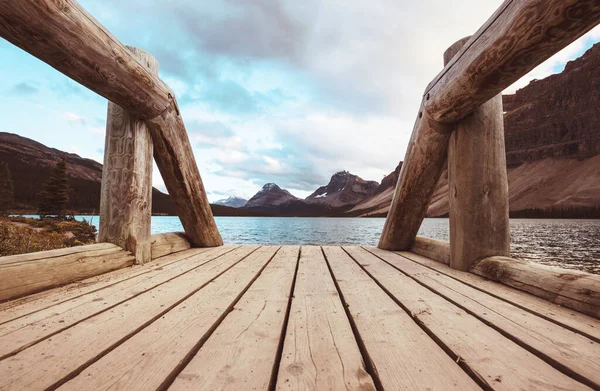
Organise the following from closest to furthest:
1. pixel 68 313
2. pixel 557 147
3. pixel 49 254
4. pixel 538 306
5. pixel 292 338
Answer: pixel 292 338, pixel 68 313, pixel 538 306, pixel 49 254, pixel 557 147

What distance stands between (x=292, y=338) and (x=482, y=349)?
78 centimetres

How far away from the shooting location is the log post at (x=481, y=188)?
2.56 metres

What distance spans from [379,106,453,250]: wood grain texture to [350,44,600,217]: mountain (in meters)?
85.5

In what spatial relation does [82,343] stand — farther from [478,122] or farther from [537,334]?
[478,122]

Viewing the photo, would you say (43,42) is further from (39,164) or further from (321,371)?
(39,164)

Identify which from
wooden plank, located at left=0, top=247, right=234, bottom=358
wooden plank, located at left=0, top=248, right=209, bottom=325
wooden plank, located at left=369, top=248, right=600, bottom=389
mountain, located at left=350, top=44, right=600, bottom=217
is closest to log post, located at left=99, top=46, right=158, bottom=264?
wooden plank, located at left=0, top=248, right=209, bottom=325

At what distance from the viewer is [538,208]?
233 feet

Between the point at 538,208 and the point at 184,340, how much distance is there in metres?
93.7

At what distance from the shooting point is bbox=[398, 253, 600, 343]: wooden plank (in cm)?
135

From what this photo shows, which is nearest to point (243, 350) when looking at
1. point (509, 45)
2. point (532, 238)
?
point (509, 45)

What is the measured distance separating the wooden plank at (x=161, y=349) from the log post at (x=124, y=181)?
1.37m

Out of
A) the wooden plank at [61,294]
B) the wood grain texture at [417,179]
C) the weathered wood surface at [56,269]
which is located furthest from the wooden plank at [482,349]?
the weathered wood surface at [56,269]

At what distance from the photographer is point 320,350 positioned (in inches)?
42.9

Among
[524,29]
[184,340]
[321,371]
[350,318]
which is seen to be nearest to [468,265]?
[350,318]
